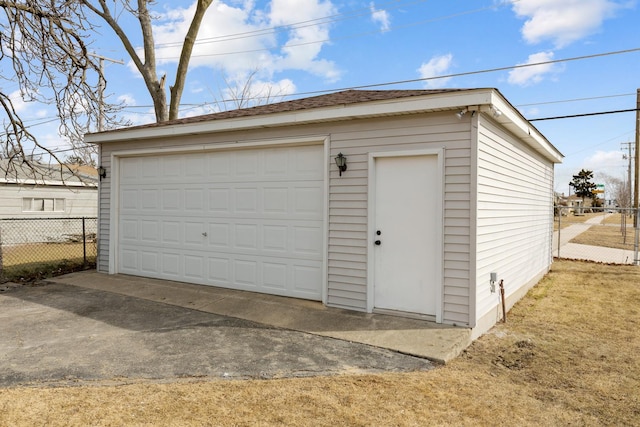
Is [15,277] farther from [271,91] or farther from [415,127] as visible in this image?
[271,91]

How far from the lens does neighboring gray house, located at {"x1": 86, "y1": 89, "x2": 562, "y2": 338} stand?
182 inches

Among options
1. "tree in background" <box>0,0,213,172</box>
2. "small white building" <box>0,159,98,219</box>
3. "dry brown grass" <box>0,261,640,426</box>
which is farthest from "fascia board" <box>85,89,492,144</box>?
"small white building" <box>0,159,98,219</box>

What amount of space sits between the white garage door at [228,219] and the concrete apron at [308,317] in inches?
11.1

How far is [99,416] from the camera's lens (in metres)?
2.71

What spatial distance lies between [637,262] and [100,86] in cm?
1329

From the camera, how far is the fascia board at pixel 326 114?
441cm

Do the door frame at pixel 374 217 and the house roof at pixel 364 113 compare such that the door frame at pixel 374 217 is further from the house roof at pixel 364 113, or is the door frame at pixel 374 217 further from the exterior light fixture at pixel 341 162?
the house roof at pixel 364 113

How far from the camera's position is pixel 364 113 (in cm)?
497

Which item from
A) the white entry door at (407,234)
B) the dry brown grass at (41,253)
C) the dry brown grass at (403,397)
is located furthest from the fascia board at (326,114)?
the dry brown grass at (41,253)

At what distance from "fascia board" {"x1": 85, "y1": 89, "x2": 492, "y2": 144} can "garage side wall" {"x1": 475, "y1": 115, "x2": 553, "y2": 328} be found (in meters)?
0.45

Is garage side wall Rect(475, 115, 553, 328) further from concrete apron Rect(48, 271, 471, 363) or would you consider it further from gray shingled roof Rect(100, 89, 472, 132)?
gray shingled roof Rect(100, 89, 472, 132)

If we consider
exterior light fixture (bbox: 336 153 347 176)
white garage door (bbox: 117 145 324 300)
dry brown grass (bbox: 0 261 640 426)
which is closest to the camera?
dry brown grass (bbox: 0 261 640 426)

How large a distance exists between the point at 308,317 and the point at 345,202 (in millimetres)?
1557

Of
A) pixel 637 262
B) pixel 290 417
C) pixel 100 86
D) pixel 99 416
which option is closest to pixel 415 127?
pixel 290 417
